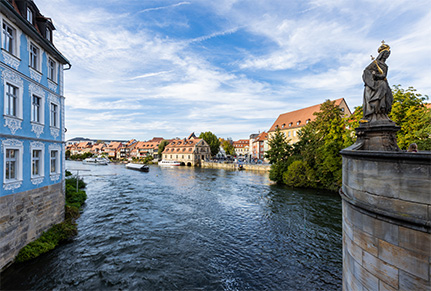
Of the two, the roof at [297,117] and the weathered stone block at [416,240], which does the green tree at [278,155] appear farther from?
the weathered stone block at [416,240]

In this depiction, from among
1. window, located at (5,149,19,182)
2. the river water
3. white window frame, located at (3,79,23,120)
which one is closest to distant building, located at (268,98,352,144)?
the river water

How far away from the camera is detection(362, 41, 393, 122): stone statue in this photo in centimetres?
487

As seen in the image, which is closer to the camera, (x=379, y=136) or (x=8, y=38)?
(x=379, y=136)

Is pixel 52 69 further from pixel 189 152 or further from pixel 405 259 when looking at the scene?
pixel 189 152

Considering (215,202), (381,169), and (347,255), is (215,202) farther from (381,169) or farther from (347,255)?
(381,169)

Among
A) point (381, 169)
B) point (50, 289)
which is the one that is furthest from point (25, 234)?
point (381, 169)

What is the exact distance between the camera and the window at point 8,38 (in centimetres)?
777

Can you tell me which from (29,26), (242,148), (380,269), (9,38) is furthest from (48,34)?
(242,148)

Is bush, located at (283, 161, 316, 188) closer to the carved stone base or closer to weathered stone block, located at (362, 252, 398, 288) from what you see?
the carved stone base

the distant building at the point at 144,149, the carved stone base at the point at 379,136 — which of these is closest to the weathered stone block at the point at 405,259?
the carved stone base at the point at 379,136

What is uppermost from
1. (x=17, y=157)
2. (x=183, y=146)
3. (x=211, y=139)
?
(x=211, y=139)

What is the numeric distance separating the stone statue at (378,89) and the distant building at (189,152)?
226 feet

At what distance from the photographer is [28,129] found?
29.9 feet

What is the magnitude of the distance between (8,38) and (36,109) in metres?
2.95
